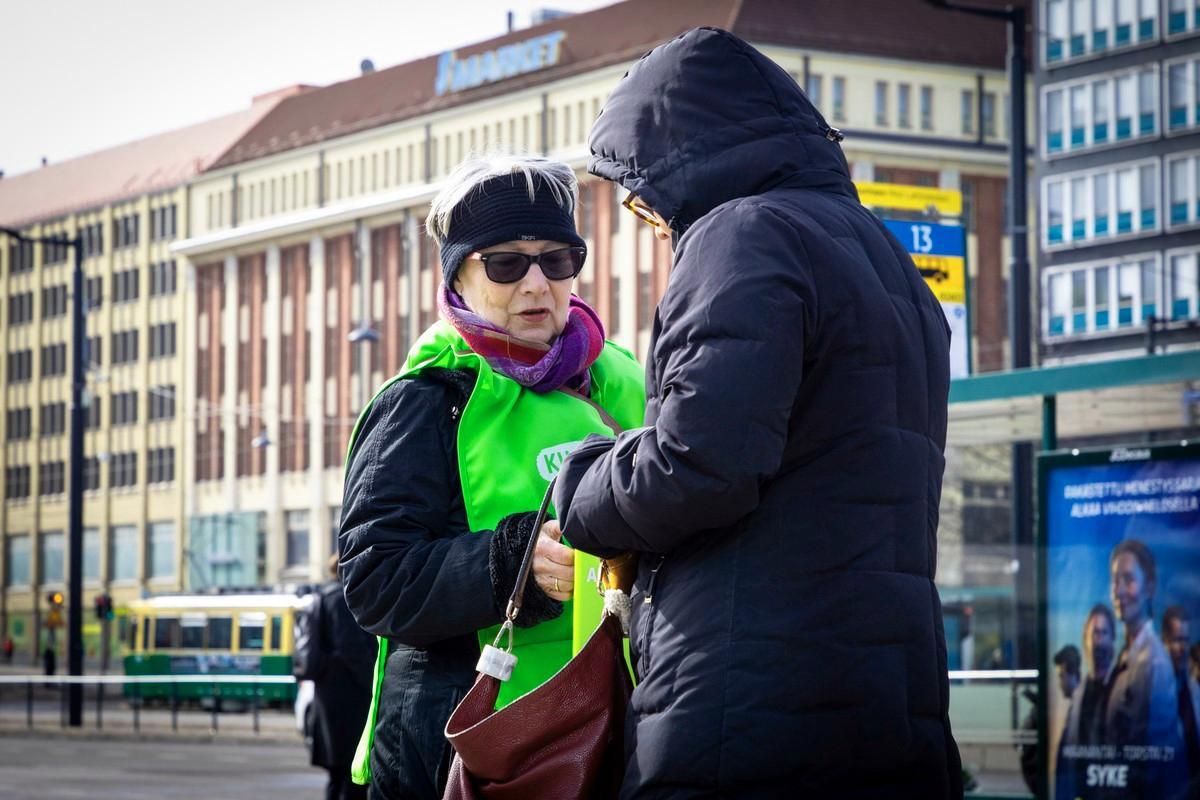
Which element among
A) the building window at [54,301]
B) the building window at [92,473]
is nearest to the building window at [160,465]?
the building window at [92,473]

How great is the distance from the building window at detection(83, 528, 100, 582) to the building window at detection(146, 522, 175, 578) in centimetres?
377

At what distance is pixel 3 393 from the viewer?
10262cm

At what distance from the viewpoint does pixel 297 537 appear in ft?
285

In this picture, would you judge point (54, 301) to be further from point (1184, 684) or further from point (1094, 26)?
point (1184, 684)

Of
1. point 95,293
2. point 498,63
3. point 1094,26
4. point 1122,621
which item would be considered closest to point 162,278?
point 95,293

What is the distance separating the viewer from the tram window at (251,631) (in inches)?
2055

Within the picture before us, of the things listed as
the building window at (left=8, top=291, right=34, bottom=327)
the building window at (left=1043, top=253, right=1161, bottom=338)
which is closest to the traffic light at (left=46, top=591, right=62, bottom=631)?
the building window at (left=1043, top=253, right=1161, bottom=338)

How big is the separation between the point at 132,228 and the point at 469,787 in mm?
92811

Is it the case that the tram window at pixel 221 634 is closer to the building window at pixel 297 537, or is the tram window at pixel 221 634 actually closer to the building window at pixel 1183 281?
the building window at pixel 1183 281

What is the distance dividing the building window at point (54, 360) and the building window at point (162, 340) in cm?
563

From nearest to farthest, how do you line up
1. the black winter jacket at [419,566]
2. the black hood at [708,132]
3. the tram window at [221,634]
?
the black hood at [708,132] → the black winter jacket at [419,566] → the tram window at [221,634]

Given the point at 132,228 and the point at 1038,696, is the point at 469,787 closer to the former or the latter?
the point at 1038,696

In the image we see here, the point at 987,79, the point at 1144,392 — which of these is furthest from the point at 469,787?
the point at 987,79

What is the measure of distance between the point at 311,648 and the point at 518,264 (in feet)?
24.0
